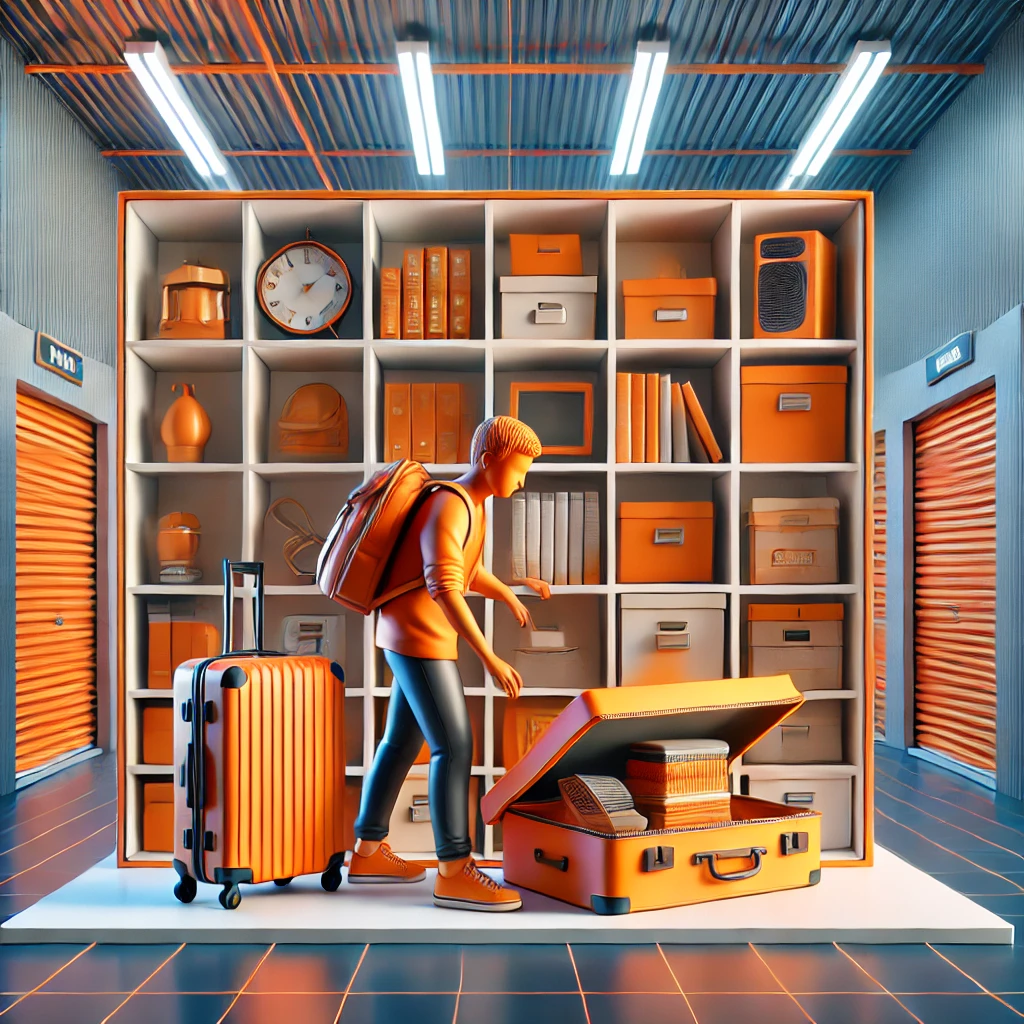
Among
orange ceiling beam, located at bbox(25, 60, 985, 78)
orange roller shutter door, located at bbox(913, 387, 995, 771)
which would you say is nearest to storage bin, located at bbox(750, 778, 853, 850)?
orange roller shutter door, located at bbox(913, 387, 995, 771)

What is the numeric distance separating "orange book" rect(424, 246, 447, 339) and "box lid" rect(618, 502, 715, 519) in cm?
103

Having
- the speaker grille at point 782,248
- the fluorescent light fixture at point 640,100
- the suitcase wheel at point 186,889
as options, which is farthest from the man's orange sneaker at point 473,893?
the fluorescent light fixture at point 640,100

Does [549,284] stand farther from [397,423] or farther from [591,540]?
[591,540]

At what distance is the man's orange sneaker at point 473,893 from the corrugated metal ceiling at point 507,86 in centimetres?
447

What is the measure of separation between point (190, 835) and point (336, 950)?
64cm

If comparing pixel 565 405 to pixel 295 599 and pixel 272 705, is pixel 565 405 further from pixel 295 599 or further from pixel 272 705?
pixel 272 705

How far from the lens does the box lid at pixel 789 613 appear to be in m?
3.91

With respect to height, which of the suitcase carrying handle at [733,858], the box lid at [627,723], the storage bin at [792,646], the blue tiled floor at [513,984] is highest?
the storage bin at [792,646]

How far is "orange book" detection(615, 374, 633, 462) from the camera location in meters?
3.92

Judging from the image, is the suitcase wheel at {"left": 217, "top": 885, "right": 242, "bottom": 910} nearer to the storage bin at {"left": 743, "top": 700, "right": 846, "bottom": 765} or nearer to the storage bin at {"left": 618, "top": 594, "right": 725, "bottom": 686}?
the storage bin at {"left": 618, "top": 594, "right": 725, "bottom": 686}

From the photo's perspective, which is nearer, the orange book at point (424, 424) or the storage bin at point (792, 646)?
the storage bin at point (792, 646)

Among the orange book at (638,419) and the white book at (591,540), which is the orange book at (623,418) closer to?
the orange book at (638,419)

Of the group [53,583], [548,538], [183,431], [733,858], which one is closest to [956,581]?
[548,538]

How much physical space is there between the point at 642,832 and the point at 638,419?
1.60m
